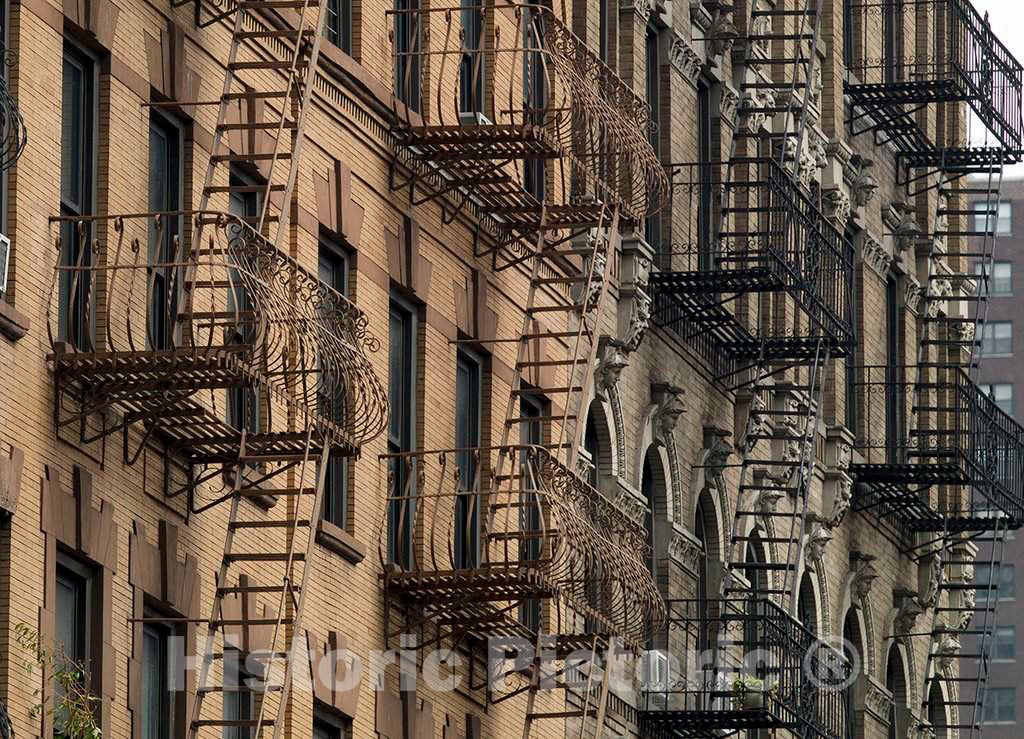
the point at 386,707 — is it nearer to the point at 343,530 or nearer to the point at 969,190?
the point at 343,530

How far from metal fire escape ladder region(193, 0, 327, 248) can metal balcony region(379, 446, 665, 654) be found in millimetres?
3438

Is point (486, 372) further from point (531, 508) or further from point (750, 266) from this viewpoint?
point (750, 266)

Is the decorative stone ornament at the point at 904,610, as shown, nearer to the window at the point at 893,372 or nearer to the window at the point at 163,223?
the window at the point at 893,372

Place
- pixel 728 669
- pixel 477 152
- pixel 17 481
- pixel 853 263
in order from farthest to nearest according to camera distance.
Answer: pixel 853 263, pixel 728 669, pixel 477 152, pixel 17 481

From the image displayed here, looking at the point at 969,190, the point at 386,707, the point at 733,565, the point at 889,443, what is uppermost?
the point at 969,190

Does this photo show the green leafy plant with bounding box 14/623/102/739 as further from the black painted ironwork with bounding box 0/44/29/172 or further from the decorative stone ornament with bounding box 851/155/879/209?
the decorative stone ornament with bounding box 851/155/879/209

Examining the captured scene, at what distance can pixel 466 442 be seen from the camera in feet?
111

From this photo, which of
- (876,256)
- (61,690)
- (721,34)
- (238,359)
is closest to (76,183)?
(238,359)

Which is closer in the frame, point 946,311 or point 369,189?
point 369,189

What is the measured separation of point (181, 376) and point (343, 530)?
203 inches

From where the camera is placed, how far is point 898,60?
2013 inches

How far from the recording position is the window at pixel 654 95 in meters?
41.0

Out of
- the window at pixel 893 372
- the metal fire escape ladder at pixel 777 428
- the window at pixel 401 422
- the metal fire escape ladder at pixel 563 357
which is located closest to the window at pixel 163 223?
the window at pixel 401 422

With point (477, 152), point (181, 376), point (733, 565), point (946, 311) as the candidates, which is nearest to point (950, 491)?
point (946, 311)
